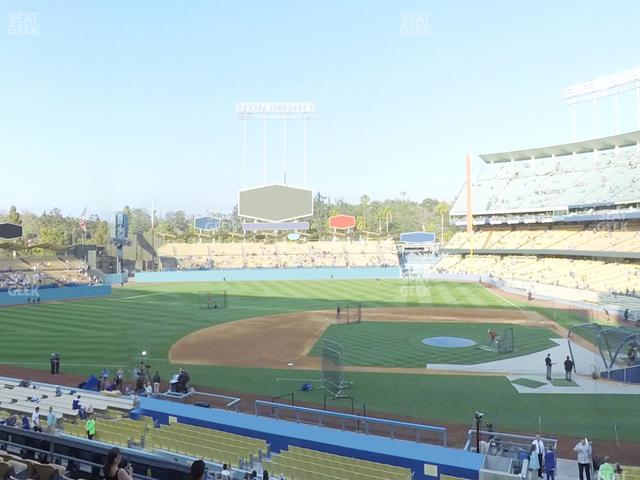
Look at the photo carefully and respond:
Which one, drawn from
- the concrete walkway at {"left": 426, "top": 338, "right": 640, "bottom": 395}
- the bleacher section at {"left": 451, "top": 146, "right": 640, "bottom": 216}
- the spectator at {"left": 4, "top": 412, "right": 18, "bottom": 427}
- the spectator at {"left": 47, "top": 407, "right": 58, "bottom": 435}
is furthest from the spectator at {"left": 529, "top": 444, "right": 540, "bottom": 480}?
the bleacher section at {"left": 451, "top": 146, "right": 640, "bottom": 216}

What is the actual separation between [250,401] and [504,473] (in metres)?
11.5

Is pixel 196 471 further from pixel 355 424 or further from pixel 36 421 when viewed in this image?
pixel 355 424

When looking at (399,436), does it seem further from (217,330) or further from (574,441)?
(217,330)

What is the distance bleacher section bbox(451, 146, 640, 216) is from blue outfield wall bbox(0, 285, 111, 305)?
5601cm

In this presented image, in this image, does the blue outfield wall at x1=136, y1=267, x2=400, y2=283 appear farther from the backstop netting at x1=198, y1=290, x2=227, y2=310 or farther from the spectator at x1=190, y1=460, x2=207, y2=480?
the spectator at x1=190, y1=460, x2=207, y2=480

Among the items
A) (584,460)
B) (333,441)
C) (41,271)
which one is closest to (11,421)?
(333,441)

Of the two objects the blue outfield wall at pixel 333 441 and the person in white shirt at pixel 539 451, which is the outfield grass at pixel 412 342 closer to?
the blue outfield wall at pixel 333 441

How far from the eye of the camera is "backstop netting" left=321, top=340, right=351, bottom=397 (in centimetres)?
2080

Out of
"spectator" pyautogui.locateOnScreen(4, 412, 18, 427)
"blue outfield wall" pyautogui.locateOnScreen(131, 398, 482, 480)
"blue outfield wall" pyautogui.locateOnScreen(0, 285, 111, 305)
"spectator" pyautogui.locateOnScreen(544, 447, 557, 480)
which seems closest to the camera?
"blue outfield wall" pyautogui.locateOnScreen(131, 398, 482, 480)

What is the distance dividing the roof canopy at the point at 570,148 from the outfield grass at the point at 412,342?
148 ft

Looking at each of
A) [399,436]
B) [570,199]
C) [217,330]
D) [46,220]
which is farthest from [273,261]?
[399,436]

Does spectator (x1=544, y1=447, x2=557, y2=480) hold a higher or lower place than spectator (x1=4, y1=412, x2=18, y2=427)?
lower

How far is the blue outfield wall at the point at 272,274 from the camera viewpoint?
74.9 m

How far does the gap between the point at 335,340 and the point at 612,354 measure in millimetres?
14574
